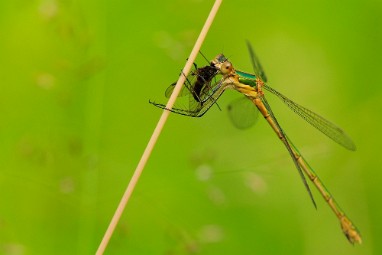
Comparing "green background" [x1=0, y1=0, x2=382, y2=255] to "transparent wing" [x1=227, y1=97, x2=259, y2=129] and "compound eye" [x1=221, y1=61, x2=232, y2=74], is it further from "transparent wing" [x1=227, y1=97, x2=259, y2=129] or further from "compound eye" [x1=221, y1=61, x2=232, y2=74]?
"compound eye" [x1=221, y1=61, x2=232, y2=74]

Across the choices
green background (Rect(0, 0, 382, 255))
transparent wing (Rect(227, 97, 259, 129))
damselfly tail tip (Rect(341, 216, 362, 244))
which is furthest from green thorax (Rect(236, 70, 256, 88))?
damselfly tail tip (Rect(341, 216, 362, 244))

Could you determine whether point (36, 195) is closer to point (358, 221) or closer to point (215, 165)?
point (215, 165)

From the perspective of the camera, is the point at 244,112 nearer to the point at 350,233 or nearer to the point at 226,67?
the point at 226,67

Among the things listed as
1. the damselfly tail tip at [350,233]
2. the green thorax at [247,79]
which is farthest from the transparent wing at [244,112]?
the damselfly tail tip at [350,233]

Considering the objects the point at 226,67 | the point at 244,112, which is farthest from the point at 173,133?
the point at 226,67

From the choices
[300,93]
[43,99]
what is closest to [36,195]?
[43,99]

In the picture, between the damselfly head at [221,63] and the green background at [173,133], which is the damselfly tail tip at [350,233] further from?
the damselfly head at [221,63]
